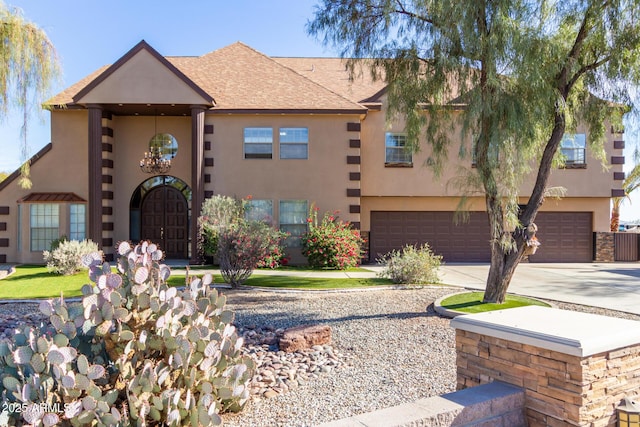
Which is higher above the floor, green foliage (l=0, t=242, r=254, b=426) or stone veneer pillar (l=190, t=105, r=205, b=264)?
stone veneer pillar (l=190, t=105, r=205, b=264)

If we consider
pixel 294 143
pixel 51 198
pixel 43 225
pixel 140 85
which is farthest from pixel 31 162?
pixel 294 143

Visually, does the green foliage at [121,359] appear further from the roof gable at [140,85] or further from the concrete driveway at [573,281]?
the roof gable at [140,85]

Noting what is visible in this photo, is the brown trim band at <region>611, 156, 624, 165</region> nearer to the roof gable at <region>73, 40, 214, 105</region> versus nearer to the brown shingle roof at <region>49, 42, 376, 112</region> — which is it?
the brown shingle roof at <region>49, 42, 376, 112</region>

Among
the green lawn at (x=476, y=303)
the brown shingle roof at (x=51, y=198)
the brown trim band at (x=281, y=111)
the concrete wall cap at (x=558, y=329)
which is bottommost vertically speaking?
the green lawn at (x=476, y=303)

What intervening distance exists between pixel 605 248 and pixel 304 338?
1854cm

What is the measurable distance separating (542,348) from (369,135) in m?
15.5

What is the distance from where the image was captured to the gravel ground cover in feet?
15.1

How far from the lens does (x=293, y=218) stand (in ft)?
57.6

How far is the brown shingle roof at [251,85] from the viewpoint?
17.3 m

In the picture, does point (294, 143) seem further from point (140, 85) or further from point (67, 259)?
point (67, 259)

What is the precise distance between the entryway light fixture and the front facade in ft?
0.47

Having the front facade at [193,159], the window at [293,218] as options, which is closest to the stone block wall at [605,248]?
the front facade at [193,159]

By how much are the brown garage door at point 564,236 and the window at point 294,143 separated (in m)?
10.8

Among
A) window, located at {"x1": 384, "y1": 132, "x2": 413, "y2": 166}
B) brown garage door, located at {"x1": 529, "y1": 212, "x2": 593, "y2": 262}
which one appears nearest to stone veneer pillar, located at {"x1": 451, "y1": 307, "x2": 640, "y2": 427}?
window, located at {"x1": 384, "y1": 132, "x2": 413, "y2": 166}
